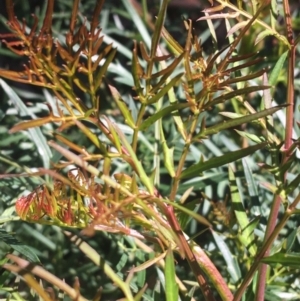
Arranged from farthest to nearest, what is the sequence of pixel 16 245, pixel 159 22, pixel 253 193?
pixel 253 193, pixel 16 245, pixel 159 22

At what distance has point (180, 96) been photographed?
2.20ft

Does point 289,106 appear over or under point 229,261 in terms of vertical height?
over

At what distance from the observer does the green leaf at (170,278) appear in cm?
30

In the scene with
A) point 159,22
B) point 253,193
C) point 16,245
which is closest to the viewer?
point 159,22

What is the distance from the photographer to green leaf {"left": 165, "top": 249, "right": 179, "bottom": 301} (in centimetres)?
30

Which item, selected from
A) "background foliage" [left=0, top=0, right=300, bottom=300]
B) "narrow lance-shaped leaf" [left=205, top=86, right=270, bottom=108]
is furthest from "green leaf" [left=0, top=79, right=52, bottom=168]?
"narrow lance-shaped leaf" [left=205, top=86, right=270, bottom=108]

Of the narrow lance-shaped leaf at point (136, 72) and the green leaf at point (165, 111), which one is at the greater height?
the narrow lance-shaped leaf at point (136, 72)

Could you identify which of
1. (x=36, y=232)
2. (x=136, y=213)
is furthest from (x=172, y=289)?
(x=36, y=232)

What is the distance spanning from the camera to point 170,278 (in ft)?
1.00

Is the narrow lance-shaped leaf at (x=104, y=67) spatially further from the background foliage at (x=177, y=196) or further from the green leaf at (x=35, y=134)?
the green leaf at (x=35, y=134)

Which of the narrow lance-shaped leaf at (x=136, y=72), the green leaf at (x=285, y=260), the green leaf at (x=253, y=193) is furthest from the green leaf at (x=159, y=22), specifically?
the green leaf at (x=253, y=193)

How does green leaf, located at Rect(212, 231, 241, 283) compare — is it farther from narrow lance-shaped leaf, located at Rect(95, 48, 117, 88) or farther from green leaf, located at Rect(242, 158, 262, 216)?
narrow lance-shaped leaf, located at Rect(95, 48, 117, 88)

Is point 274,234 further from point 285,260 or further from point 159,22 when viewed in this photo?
point 159,22

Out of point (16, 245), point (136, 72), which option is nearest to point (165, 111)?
point (136, 72)
